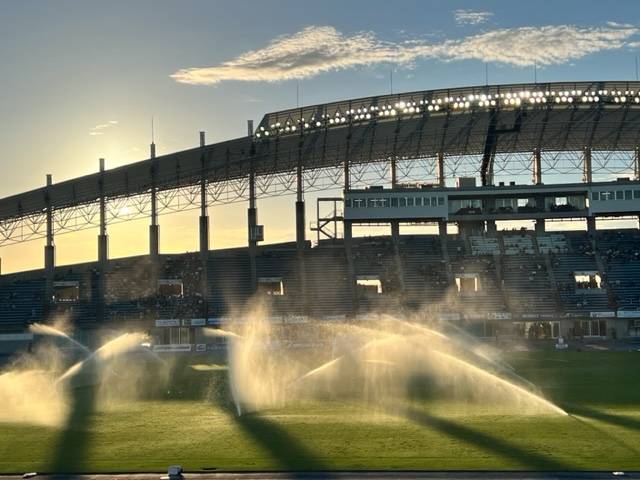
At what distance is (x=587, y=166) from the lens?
92188mm

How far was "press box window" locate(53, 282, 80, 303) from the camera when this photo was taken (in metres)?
88.2

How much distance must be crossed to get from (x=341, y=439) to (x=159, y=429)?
8.66 metres

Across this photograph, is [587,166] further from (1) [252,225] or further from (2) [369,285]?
(1) [252,225]

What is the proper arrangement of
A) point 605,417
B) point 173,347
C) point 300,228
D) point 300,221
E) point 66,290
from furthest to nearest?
1. point 300,228
2. point 300,221
3. point 66,290
4. point 173,347
5. point 605,417

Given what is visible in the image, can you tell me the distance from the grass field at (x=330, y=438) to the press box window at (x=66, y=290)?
49.9 meters

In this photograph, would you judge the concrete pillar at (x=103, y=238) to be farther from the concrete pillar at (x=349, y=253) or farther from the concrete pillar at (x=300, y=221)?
the concrete pillar at (x=349, y=253)

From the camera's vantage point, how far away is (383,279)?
8950 centimetres

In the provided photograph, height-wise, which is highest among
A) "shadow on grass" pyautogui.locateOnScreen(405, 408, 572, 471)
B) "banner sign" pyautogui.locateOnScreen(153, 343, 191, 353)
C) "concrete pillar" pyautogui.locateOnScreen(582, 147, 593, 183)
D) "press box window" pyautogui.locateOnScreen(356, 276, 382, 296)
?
"concrete pillar" pyautogui.locateOnScreen(582, 147, 593, 183)

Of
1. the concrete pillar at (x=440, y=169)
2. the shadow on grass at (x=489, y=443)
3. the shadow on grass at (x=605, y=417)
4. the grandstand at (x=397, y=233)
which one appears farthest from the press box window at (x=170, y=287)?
the shadow on grass at (x=605, y=417)

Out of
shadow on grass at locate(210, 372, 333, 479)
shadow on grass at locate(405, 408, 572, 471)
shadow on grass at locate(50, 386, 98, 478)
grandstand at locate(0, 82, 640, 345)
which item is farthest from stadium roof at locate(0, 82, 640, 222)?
shadow on grass at locate(405, 408, 572, 471)

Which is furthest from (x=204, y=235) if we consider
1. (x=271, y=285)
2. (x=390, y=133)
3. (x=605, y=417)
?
(x=605, y=417)

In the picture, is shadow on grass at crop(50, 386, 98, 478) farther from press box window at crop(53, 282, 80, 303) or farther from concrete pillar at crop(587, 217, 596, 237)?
concrete pillar at crop(587, 217, 596, 237)

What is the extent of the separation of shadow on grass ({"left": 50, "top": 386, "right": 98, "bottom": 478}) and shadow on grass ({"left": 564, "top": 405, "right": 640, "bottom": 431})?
71.4 feet

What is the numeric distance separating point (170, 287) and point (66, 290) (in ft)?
40.3
